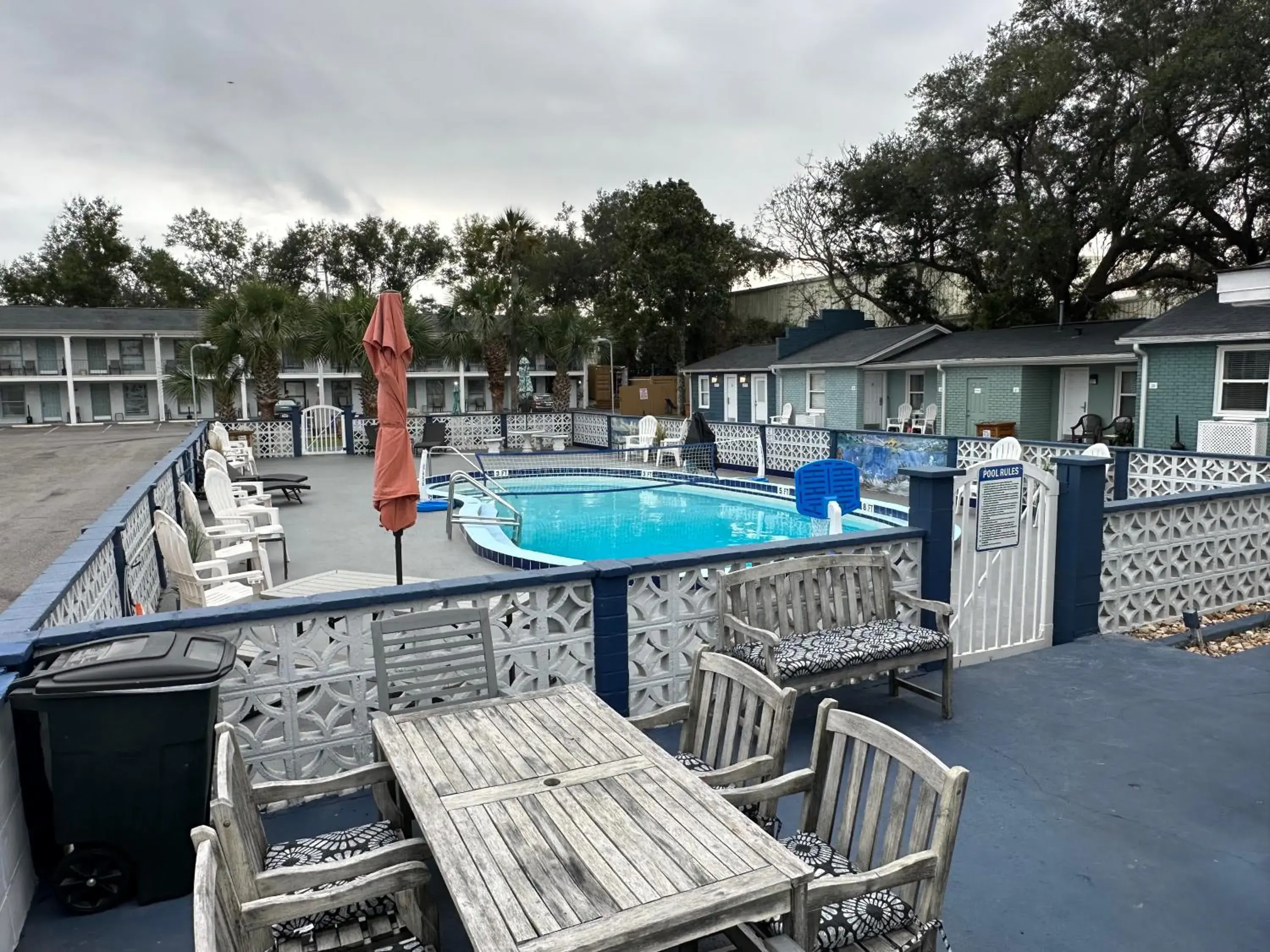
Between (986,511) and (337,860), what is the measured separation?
448cm

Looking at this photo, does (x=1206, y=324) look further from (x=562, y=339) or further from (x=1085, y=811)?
(x=562, y=339)

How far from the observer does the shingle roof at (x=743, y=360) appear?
2939 cm

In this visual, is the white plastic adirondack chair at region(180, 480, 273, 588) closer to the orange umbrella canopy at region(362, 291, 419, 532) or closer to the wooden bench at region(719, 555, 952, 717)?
the orange umbrella canopy at region(362, 291, 419, 532)

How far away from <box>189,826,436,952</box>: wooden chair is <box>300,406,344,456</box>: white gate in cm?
2102

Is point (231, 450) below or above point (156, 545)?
above

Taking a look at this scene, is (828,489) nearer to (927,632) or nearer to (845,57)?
(927,632)

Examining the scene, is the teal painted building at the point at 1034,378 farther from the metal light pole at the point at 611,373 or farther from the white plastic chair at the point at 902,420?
the metal light pole at the point at 611,373

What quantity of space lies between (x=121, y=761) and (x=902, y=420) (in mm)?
23046

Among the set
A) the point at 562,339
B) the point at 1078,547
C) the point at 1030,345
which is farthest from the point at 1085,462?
the point at 562,339

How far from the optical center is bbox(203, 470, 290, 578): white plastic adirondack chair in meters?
9.15

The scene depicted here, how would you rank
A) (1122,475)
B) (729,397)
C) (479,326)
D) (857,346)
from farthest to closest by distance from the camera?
1. (729,397)
2. (857,346)
3. (479,326)
4. (1122,475)

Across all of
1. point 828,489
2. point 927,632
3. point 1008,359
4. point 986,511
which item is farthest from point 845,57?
point 927,632

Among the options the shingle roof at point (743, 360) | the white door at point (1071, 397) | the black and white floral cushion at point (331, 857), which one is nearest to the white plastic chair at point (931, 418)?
the white door at point (1071, 397)

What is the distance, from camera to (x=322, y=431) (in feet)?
74.7
